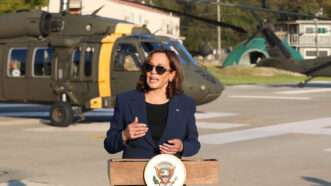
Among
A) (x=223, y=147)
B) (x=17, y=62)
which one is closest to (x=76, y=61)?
(x=17, y=62)

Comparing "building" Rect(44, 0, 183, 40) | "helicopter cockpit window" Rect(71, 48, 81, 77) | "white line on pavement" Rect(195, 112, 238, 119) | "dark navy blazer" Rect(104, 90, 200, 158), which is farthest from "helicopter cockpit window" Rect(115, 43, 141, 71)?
"building" Rect(44, 0, 183, 40)

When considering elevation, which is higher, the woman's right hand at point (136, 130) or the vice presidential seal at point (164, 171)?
the woman's right hand at point (136, 130)

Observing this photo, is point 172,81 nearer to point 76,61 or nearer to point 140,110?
point 140,110

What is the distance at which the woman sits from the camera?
5008mm

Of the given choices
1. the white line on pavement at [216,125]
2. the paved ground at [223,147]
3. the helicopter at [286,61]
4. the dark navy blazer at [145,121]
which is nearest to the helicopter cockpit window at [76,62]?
the paved ground at [223,147]


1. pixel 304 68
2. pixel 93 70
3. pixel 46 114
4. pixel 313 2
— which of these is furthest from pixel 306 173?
pixel 313 2

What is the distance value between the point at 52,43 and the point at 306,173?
887cm

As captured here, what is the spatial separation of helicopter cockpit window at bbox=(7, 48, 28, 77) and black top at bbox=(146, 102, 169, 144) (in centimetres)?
1394

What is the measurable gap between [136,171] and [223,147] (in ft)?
29.8

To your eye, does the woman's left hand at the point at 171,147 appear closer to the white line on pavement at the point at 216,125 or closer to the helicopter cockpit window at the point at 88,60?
the helicopter cockpit window at the point at 88,60

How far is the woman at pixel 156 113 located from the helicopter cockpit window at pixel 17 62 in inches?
545

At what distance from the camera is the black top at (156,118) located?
5020mm

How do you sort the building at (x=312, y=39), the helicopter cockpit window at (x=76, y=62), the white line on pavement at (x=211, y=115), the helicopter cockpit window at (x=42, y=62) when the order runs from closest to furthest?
1. the helicopter cockpit window at (x=76, y=62)
2. the helicopter cockpit window at (x=42, y=62)
3. the white line on pavement at (x=211, y=115)
4. the building at (x=312, y=39)

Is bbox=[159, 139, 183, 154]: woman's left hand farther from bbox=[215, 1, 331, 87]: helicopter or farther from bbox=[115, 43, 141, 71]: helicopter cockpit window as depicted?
bbox=[215, 1, 331, 87]: helicopter
